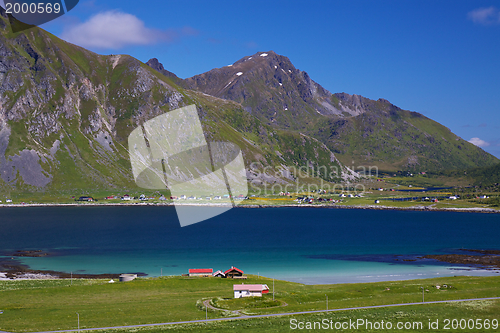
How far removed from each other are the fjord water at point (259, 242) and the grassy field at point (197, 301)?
9.62 meters

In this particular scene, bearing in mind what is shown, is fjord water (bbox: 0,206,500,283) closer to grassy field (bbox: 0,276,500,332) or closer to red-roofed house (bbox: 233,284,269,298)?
grassy field (bbox: 0,276,500,332)

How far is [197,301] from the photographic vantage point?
137ft

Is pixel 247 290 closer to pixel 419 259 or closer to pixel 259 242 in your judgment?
pixel 419 259

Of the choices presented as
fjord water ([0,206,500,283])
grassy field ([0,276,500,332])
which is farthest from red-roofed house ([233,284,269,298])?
fjord water ([0,206,500,283])

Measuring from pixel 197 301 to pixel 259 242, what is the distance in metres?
55.4

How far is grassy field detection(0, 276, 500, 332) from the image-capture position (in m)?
34.4

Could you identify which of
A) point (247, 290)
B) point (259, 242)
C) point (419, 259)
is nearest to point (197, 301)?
point (247, 290)

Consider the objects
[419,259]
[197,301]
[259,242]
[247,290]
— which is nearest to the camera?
[197,301]

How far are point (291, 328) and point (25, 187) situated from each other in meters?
186

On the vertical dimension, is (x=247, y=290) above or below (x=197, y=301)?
above

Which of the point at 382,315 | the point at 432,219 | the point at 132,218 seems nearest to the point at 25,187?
the point at 132,218

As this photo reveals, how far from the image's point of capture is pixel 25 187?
190 metres

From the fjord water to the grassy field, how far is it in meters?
9.62

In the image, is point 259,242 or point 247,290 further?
point 259,242
